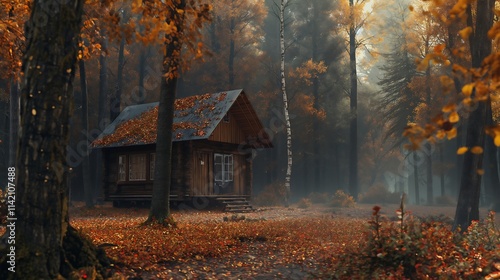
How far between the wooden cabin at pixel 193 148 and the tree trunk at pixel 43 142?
16660mm

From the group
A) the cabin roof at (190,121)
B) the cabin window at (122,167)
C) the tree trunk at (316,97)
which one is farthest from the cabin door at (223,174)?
the tree trunk at (316,97)

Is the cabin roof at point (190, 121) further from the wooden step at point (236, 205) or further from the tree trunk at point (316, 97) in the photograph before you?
the tree trunk at point (316, 97)

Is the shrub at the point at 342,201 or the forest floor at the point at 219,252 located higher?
the forest floor at the point at 219,252

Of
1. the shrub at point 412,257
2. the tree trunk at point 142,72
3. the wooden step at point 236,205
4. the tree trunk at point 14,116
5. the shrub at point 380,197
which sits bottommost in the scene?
the shrub at point 380,197

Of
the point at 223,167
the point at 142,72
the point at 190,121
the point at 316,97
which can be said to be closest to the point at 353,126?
the point at 316,97

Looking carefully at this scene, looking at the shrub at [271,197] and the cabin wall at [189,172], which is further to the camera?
the shrub at [271,197]

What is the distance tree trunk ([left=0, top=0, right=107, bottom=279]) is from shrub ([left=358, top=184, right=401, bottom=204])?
36.1m

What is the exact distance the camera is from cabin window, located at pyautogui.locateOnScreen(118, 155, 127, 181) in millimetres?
26938

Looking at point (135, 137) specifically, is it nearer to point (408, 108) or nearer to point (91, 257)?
point (91, 257)

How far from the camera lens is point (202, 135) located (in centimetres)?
2273

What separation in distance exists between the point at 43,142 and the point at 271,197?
Answer: 26.7 m

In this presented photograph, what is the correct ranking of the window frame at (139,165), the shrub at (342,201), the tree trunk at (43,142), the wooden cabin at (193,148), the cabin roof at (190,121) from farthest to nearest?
the shrub at (342,201)
the window frame at (139,165)
the wooden cabin at (193,148)
the cabin roof at (190,121)
the tree trunk at (43,142)

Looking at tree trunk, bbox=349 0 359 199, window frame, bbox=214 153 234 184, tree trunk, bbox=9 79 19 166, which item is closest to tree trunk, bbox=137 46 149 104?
window frame, bbox=214 153 234 184

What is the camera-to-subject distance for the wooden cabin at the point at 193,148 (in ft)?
79.7
